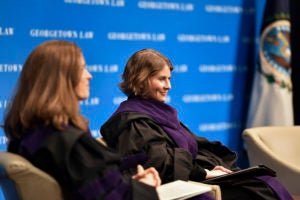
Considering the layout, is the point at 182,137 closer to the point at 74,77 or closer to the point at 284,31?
the point at 74,77

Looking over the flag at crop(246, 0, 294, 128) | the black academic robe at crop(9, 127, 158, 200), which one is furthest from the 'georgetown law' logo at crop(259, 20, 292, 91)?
the black academic robe at crop(9, 127, 158, 200)

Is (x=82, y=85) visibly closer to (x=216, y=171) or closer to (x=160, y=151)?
(x=160, y=151)

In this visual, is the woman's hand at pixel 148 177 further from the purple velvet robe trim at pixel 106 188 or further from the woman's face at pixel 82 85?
the woman's face at pixel 82 85

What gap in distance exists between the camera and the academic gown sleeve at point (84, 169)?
223 cm

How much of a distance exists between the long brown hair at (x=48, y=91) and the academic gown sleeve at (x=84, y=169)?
0.08 metres

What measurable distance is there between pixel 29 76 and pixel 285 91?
9.88 feet

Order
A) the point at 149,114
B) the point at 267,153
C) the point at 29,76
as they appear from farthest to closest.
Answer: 1. the point at 267,153
2. the point at 149,114
3. the point at 29,76

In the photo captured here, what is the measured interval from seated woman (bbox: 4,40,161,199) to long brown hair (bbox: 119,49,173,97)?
32.2 inches

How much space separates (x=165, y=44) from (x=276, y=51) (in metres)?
0.97

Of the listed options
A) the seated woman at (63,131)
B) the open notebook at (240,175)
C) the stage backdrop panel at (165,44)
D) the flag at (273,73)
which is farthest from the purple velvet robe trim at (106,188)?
the flag at (273,73)

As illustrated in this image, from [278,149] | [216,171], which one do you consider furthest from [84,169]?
[278,149]

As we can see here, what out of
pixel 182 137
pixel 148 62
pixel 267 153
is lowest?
pixel 267 153

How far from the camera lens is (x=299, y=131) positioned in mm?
4031

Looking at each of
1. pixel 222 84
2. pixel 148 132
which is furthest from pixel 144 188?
pixel 222 84
